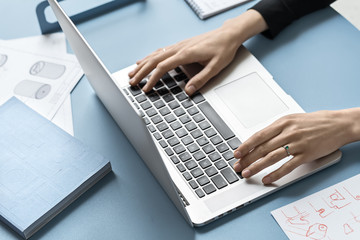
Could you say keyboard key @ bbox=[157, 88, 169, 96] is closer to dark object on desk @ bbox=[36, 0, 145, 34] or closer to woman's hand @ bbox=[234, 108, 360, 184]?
woman's hand @ bbox=[234, 108, 360, 184]

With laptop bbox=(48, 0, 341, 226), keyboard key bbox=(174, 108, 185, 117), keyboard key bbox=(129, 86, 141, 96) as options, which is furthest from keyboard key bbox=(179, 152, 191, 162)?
keyboard key bbox=(129, 86, 141, 96)

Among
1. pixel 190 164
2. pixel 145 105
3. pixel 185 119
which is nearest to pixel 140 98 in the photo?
pixel 145 105

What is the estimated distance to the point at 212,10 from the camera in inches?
53.6

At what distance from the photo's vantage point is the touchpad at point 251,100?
3.63 ft

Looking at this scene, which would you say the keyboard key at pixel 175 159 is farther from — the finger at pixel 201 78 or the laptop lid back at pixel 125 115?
the finger at pixel 201 78

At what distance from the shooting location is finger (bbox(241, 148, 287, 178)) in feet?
3.25

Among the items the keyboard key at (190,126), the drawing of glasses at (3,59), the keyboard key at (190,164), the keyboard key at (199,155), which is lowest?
the keyboard key at (199,155)

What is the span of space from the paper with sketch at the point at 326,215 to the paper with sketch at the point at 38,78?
59cm

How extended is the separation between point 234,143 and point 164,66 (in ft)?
0.84

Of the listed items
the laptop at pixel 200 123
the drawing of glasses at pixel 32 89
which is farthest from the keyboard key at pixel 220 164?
the drawing of glasses at pixel 32 89

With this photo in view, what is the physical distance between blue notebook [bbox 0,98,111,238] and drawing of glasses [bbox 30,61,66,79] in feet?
0.45

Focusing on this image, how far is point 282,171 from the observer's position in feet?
3.23

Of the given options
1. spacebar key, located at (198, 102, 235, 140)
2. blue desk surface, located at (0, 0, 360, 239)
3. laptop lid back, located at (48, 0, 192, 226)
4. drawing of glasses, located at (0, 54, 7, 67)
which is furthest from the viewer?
drawing of glasses, located at (0, 54, 7, 67)

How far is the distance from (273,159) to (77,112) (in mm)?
476
